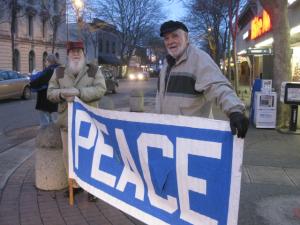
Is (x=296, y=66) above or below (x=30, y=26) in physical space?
below

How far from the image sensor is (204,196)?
3.17m

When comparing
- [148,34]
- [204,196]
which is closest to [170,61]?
[204,196]

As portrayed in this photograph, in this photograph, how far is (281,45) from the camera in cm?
1202

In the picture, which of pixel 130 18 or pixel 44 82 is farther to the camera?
pixel 130 18

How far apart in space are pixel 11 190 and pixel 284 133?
7.15 metres

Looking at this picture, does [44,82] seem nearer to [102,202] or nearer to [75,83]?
[75,83]

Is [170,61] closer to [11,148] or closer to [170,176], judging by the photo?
[170,176]

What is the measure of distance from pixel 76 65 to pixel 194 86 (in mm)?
2207

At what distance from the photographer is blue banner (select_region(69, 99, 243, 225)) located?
304cm

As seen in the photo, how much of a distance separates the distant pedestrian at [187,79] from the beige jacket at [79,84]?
170 cm

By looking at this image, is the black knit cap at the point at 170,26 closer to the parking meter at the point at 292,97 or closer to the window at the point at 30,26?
the parking meter at the point at 292,97

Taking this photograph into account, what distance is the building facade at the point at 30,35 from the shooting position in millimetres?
45531

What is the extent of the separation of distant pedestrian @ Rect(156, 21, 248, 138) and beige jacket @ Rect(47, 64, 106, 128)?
1.70 metres

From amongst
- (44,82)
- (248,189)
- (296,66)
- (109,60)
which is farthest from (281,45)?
(109,60)
